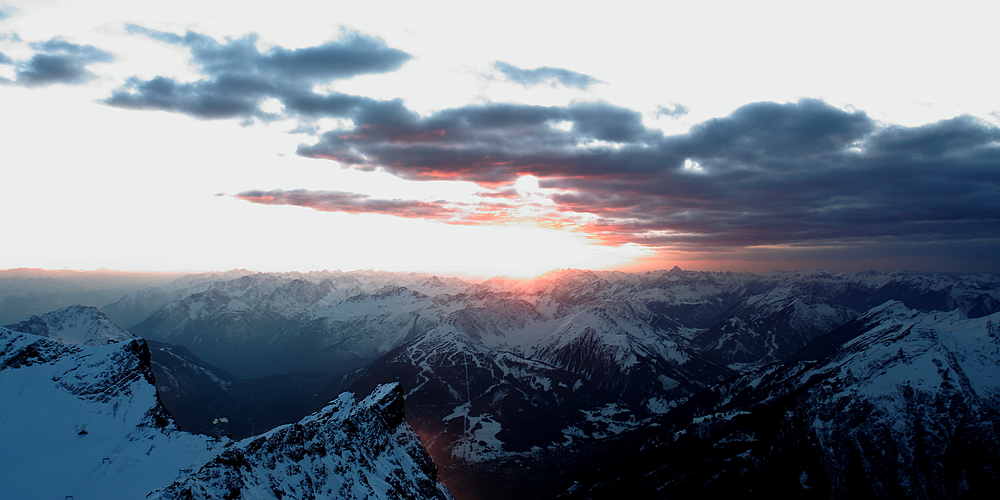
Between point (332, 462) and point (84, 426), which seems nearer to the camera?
point (84, 426)

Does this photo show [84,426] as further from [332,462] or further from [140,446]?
[332,462]

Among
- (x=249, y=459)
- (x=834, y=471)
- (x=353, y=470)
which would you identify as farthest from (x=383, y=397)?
(x=834, y=471)

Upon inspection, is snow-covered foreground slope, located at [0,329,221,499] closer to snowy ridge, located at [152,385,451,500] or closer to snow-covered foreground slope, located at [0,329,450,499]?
snow-covered foreground slope, located at [0,329,450,499]

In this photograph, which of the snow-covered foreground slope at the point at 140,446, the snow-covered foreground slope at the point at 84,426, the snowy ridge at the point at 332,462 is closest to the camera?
the snowy ridge at the point at 332,462

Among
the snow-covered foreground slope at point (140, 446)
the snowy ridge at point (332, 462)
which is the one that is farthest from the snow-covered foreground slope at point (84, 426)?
the snowy ridge at point (332, 462)

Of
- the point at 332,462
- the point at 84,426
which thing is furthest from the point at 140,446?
the point at 332,462

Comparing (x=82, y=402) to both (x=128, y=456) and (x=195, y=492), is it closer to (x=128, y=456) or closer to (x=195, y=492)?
(x=128, y=456)

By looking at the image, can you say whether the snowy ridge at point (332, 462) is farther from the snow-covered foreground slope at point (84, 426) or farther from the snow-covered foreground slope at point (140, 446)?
the snow-covered foreground slope at point (84, 426)

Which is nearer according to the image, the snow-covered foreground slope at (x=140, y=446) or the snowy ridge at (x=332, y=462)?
the snowy ridge at (x=332, y=462)

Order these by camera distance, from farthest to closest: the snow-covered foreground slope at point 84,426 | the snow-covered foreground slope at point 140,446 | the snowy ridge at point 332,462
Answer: the snow-covered foreground slope at point 84,426 → the snow-covered foreground slope at point 140,446 → the snowy ridge at point 332,462
